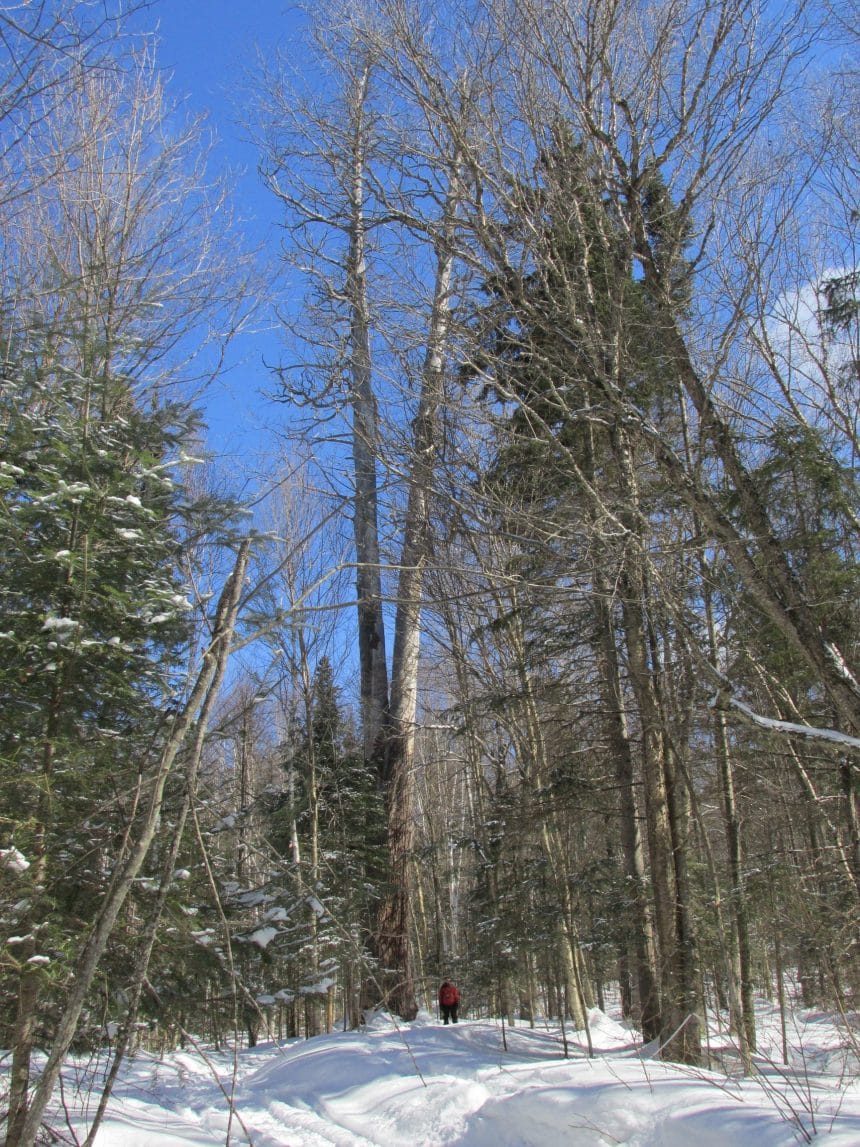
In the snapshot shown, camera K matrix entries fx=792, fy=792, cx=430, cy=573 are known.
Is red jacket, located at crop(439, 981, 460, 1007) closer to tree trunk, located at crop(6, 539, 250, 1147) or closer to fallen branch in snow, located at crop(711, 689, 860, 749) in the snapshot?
fallen branch in snow, located at crop(711, 689, 860, 749)

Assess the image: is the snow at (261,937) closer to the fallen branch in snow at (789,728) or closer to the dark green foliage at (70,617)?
the dark green foliage at (70,617)

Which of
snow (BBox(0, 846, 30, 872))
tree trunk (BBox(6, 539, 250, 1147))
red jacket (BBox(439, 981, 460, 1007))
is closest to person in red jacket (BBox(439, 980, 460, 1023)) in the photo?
red jacket (BBox(439, 981, 460, 1007))

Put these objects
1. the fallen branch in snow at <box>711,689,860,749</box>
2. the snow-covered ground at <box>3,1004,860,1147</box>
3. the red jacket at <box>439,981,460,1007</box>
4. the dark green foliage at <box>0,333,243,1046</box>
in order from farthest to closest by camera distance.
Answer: the red jacket at <box>439,981,460,1007</box>
the dark green foliage at <box>0,333,243,1046</box>
the snow-covered ground at <box>3,1004,860,1147</box>
the fallen branch in snow at <box>711,689,860,749</box>

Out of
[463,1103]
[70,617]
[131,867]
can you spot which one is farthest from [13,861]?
[463,1103]

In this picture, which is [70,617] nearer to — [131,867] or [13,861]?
[13,861]

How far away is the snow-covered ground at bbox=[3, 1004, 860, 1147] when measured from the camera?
3.91 metres

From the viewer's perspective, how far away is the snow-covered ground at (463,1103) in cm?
391

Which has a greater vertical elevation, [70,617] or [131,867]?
[70,617]

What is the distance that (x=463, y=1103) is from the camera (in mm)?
5824

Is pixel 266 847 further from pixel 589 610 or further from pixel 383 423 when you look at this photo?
pixel 589 610

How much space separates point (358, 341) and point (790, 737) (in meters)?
4.37

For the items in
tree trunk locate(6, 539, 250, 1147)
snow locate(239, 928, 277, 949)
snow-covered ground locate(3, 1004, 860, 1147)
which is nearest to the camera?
tree trunk locate(6, 539, 250, 1147)

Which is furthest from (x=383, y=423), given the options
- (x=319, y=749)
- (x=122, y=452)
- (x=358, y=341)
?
(x=319, y=749)

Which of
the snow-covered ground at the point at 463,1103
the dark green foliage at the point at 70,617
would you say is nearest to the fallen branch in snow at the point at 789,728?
the snow-covered ground at the point at 463,1103
